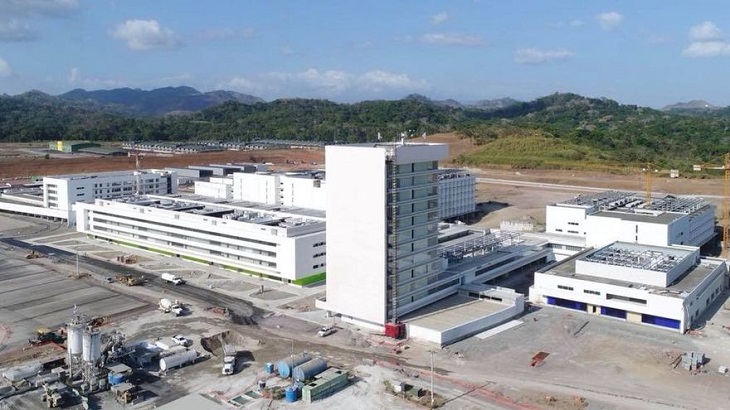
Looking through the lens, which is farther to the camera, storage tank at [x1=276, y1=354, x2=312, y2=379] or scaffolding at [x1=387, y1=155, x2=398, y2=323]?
scaffolding at [x1=387, y1=155, x2=398, y2=323]

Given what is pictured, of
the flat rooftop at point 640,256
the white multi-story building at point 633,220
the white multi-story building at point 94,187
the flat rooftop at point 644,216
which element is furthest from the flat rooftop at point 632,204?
the white multi-story building at point 94,187

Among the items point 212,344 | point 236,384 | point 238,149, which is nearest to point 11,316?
point 212,344

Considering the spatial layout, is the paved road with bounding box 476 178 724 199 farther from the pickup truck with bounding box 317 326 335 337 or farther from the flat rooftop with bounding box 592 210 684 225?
the pickup truck with bounding box 317 326 335 337

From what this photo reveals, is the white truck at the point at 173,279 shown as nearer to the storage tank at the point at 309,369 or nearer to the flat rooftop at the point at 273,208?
the flat rooftop at the point at 273,208

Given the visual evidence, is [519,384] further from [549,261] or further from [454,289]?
[549,261]

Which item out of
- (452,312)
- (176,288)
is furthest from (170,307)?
(452,312)

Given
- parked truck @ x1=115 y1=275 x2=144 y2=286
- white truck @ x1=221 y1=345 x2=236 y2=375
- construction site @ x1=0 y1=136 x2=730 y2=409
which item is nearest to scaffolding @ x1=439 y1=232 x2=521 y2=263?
construction site @ x1=0 y1=136 x2=730 y2=409
